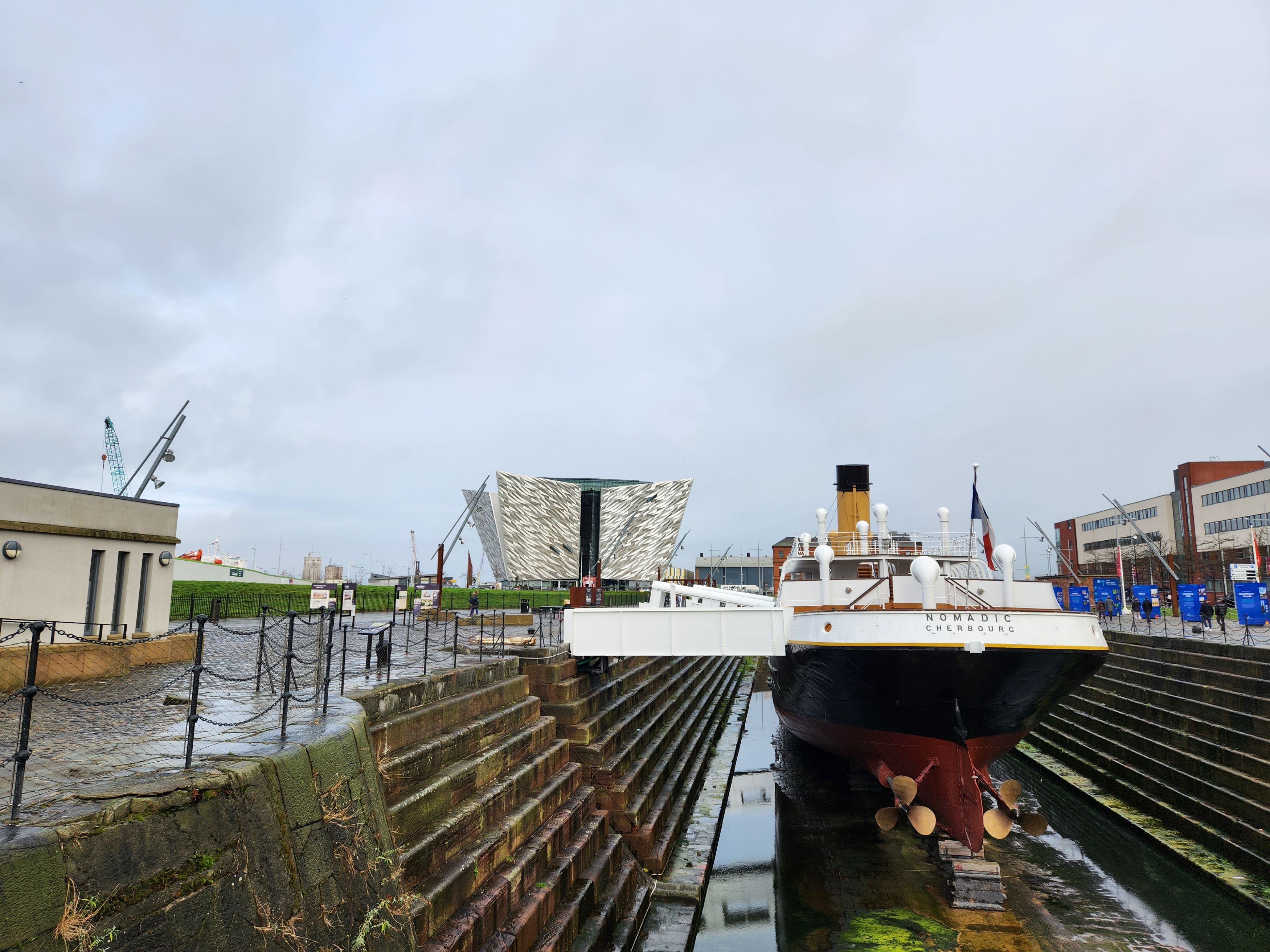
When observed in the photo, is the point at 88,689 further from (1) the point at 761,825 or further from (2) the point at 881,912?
(1) the point at 761,825

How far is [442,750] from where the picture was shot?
7.72 meters

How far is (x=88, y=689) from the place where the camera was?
27.3ft

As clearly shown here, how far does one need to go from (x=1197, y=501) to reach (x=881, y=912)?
6608 cm

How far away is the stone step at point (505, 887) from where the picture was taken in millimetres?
6207

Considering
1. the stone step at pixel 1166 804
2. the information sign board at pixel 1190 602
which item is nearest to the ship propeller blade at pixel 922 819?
the stone step at pixel 1166 804

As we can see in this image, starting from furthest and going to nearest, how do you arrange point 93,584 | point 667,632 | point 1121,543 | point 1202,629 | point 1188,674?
1. point 1121,543
2. point 1202,629
3. point 1188,674
4. point 667,632
5. point 93,584

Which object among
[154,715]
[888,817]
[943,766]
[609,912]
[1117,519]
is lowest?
[609,912]

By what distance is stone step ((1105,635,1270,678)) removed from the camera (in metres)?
12.9

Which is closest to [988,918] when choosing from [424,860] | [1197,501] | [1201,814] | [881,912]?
[881,912]

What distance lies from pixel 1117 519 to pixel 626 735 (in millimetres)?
75518

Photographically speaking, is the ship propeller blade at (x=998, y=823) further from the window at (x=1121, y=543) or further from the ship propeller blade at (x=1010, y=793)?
the window at (x=1121, y=543)

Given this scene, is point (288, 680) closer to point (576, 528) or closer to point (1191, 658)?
point (1191, 658)

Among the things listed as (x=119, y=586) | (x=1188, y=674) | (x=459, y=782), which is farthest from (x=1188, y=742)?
(x=119, y=586)

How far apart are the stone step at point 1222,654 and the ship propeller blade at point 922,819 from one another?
22.0 ft
